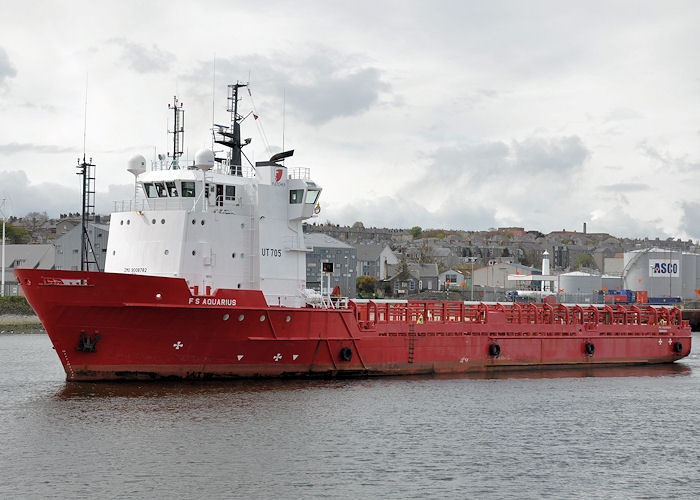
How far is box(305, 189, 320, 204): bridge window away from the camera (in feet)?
93.0

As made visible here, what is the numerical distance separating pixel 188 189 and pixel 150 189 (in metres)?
1.46

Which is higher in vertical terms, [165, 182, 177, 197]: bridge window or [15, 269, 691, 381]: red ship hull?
[165, 182, 177, 197]: bridge window

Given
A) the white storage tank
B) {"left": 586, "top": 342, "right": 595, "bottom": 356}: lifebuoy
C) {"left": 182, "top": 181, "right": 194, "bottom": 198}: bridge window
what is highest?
{"left": 182, "top": 181, "right": 194, "bottom": 198}: bridge window

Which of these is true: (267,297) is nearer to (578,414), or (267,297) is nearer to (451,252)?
(578,414)

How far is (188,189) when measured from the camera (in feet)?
87.1

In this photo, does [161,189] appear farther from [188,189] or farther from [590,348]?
[590,348]

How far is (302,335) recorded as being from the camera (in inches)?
1031

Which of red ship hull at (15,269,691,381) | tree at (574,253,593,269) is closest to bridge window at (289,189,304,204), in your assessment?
red ship hull at (15,269,691,381)

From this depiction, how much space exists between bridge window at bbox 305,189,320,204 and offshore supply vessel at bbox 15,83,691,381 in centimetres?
3

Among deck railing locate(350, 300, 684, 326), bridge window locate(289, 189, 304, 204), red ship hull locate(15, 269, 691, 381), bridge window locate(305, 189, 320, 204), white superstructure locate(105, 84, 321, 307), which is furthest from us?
deck railing locate(350, 300, 684, 326)

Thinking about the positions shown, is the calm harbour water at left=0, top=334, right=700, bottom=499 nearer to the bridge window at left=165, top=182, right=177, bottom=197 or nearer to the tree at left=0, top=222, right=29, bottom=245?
the bridge window at left=165, top=182, right=177, bottom=197

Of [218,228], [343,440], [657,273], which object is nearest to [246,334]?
[218,228]

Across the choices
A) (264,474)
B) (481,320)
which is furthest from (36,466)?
(481,320)

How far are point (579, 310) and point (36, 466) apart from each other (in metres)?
24.9
